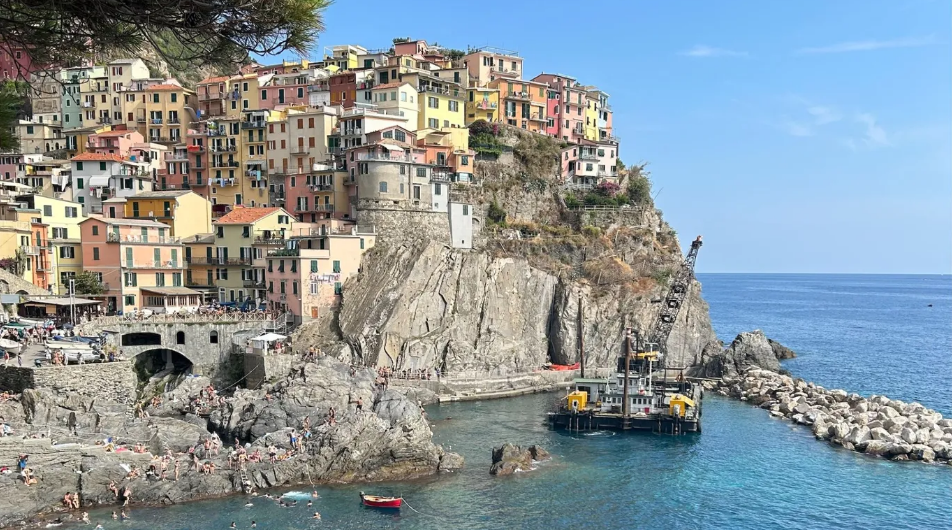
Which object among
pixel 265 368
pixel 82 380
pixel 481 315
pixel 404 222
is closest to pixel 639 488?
pixel 265 368

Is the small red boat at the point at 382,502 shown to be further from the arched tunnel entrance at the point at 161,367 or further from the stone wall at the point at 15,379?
the arched tunnel entrance at the point at 161,367

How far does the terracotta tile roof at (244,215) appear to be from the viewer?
64062 mm

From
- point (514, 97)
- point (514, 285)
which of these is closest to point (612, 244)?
point (514, 285)

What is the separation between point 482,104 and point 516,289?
25.5 meters

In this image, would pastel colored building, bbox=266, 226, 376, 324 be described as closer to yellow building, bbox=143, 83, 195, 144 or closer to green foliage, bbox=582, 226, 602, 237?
green foliage, bbox=582, 226, 602, 237

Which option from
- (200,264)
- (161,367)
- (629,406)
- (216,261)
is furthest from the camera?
(200,264)

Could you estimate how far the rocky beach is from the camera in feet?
116

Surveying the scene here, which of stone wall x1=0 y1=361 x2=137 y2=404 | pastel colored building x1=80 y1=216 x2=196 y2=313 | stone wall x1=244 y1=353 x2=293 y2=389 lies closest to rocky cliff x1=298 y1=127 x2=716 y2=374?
stone wall x1=244 y1=353 x2=293 y2=389

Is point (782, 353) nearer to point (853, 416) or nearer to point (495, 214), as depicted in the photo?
point (853, 416)

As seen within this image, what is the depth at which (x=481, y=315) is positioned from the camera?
65.8 meters

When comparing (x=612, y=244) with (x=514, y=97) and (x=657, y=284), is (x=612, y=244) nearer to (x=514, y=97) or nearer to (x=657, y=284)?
(x=657, y=284)

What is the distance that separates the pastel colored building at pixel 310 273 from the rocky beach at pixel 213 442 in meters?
11.5

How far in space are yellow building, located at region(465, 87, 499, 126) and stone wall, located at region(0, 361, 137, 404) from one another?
49.0 m

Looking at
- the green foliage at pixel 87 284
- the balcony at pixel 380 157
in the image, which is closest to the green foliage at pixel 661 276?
the balcony at pixel 380 157
